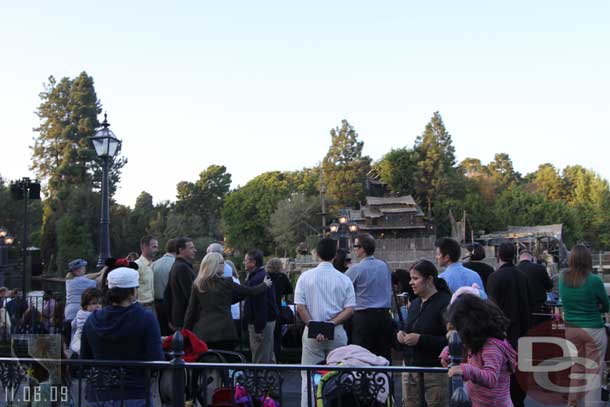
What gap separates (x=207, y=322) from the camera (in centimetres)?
718

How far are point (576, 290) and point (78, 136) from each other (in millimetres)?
64192

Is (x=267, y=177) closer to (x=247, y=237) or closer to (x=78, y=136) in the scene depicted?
(x=247, y=237)

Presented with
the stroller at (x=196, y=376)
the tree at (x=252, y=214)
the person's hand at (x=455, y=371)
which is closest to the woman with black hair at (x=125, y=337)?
the stroller at (x=196, y=376)

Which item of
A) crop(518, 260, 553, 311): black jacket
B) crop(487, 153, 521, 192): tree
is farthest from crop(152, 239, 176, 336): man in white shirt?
crop(487, 153, 521, 192): tree

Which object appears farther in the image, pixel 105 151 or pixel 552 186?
pixel 552 186

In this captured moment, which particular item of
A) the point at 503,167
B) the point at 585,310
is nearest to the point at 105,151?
the point at 585,310

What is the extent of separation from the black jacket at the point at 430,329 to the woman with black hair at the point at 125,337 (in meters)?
2.04

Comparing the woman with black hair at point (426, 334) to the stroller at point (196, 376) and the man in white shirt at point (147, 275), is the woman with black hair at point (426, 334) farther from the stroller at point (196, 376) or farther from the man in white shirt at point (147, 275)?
the man in white shirt at point (147, 275)

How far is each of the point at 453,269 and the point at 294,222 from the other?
6481cm

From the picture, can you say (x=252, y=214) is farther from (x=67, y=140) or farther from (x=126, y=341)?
(x=126, y=341)

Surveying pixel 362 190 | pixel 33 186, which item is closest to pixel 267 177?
pixel 362 190

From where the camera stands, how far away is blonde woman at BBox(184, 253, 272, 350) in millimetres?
7164

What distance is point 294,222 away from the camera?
7100cm

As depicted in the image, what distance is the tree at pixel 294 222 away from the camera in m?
70.8
